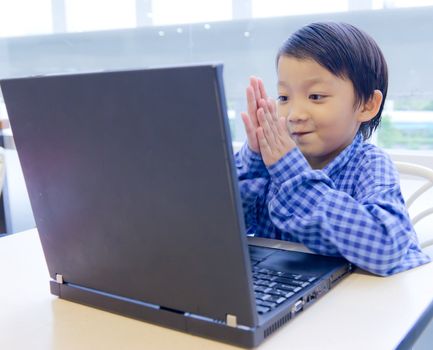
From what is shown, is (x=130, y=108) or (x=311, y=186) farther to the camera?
(x=311, y=186)

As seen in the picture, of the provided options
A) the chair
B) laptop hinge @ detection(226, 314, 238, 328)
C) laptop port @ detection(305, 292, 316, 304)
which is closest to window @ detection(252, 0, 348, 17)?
the chair

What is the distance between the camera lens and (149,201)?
563 millimetres

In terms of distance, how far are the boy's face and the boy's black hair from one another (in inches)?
0.5

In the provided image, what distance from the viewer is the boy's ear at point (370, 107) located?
96 centimetres

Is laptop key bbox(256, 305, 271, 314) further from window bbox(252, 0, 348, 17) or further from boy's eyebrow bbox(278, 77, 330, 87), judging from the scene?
window bbox(252, 0, 348, 17)

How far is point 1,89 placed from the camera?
0.64 meters

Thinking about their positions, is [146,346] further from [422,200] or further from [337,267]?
[422,200]

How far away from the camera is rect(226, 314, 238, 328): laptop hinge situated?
1.82ft

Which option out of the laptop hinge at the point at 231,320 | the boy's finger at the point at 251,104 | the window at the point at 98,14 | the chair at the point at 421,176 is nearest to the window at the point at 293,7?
the window at the point at 98,14

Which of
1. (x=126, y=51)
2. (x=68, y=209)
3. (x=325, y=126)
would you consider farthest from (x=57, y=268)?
(x=126, y=51)

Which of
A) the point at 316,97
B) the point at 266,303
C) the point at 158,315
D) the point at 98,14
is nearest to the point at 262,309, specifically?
the point at 266,303

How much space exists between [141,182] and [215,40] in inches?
67.4

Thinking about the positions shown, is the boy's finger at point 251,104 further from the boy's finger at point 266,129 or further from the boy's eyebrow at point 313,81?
the boy's eyebrow at point 313,81

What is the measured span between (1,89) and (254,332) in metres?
0.41
